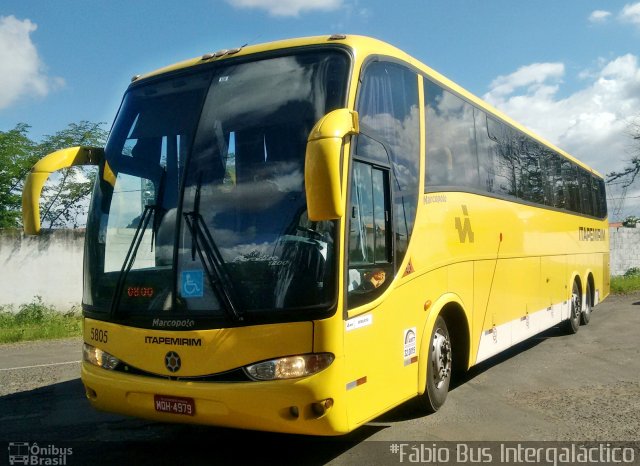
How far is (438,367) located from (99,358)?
129 inches

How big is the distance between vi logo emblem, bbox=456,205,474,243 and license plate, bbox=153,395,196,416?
3.68 metres

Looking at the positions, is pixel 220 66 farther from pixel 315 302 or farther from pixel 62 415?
pixel 62 415

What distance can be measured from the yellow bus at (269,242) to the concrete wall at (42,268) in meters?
11.0

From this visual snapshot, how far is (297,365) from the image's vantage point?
14.8 ft

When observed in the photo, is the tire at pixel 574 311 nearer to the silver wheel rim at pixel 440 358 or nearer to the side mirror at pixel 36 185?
the silver wheel rim at pixel 440 358

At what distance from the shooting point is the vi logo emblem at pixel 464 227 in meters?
7.18

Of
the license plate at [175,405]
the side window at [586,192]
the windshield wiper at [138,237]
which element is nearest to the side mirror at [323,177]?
the windshield wiper at [138,237]

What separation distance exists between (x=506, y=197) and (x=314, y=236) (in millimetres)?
5071

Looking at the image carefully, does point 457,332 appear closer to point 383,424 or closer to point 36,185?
point 383,424

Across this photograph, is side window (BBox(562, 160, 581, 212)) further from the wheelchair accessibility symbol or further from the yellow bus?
the wheelchair accessibility symbol

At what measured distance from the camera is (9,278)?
50.3ft

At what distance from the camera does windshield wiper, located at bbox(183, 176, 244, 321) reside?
15.3ft

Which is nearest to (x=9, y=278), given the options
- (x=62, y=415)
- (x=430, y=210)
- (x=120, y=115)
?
(x=62, y=415)

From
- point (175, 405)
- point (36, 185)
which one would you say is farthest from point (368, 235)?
point (36, 185)
